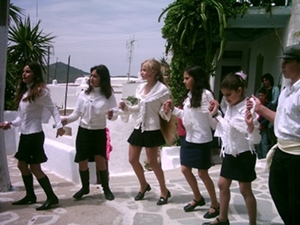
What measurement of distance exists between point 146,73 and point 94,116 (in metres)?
0.81

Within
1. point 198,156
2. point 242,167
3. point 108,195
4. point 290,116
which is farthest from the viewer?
point 108,195

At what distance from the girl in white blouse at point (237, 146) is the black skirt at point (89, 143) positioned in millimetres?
1643

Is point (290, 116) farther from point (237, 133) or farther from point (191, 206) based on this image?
point (191, 206)

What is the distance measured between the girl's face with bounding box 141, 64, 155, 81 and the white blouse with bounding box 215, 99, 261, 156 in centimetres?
118

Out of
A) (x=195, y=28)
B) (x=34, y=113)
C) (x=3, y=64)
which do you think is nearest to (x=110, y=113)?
(x=34, y=113)

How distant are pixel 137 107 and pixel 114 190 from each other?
1318 mm

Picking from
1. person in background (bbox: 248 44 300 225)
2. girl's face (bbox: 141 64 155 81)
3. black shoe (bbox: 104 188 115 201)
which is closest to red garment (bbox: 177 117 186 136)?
girl's face (bbox: 141 64 155 81)

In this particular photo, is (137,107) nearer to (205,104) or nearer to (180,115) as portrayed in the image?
(180,115)

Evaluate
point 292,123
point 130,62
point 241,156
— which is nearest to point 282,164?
point 292,123

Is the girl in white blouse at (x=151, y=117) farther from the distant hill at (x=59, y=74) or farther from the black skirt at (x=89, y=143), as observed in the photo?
the distant hill at (x=59, y=74)

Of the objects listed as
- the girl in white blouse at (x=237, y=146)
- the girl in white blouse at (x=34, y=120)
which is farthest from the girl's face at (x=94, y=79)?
Result: the girl in white blouse at (x=237, y=146)

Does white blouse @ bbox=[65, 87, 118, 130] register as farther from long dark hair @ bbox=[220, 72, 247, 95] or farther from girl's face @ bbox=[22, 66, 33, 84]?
long dark hair @ bbox=[220, 72, 247, 95]

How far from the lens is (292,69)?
2.63 metres

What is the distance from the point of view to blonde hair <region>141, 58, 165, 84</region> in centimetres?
411
